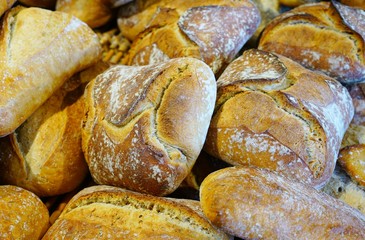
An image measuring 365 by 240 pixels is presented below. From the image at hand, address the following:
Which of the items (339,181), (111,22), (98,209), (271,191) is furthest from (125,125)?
(111,22)

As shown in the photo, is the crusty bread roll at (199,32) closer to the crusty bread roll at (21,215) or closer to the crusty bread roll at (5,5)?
the crusty bread roll at (5,5)

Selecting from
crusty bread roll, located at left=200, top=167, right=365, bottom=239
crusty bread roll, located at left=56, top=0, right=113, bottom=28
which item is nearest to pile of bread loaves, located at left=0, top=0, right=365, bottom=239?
crusty bread roll, located at left=200, top=167, right=365, bottom=239

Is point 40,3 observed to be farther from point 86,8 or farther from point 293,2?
point 293,2

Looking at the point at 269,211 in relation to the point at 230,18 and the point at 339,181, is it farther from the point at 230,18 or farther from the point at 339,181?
the point at 230,18

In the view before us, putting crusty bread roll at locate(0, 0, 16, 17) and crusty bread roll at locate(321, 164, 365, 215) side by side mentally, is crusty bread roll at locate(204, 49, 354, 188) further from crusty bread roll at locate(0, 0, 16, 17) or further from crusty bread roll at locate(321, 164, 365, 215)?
crusty bread roll at locate(0, 0, 16, 17)

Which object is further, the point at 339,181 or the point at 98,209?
the point at 339,181

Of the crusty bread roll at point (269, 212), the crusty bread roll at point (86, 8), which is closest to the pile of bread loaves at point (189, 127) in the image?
the crusty bread roll at point (269, 212)

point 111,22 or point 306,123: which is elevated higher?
point 111,22
